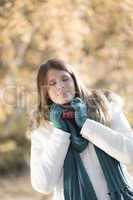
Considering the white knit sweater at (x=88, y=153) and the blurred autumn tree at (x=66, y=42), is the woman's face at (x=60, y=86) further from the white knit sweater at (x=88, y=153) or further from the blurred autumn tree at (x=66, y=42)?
the blurred autumn tree at (x=66, y=42)

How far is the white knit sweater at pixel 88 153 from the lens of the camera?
1.71 metres

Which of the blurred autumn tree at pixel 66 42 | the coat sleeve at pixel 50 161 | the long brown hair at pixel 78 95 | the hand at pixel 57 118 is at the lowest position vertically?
the coat sleeve at pixel 50 161

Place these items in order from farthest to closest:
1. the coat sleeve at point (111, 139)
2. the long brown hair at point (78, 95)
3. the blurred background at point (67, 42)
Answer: the blurred background at point (67, 42)
the long brown hair at point (78, 95)
the coat sleeve at point (111, 139)

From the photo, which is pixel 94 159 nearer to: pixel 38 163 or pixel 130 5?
pixel 38 163

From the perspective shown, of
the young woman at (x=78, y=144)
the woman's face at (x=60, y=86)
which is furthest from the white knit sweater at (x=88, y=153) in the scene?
the woman's face at (x=60, y=86)

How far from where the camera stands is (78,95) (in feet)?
6.03

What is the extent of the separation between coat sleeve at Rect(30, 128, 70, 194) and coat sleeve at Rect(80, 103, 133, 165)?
0.25 feet

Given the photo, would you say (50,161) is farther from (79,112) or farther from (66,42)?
(66,42)

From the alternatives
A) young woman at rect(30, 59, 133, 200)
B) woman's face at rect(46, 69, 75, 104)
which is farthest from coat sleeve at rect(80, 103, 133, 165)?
woman's face at rect(46, 69, 75, 104)

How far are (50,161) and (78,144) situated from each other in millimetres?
106

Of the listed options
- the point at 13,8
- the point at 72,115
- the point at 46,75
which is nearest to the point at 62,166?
the point at 72,115

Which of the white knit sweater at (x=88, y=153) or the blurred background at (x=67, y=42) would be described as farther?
the blurred background at (x=67, y=42)

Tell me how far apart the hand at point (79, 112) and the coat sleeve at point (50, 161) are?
58 mm

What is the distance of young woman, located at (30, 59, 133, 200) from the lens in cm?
172
